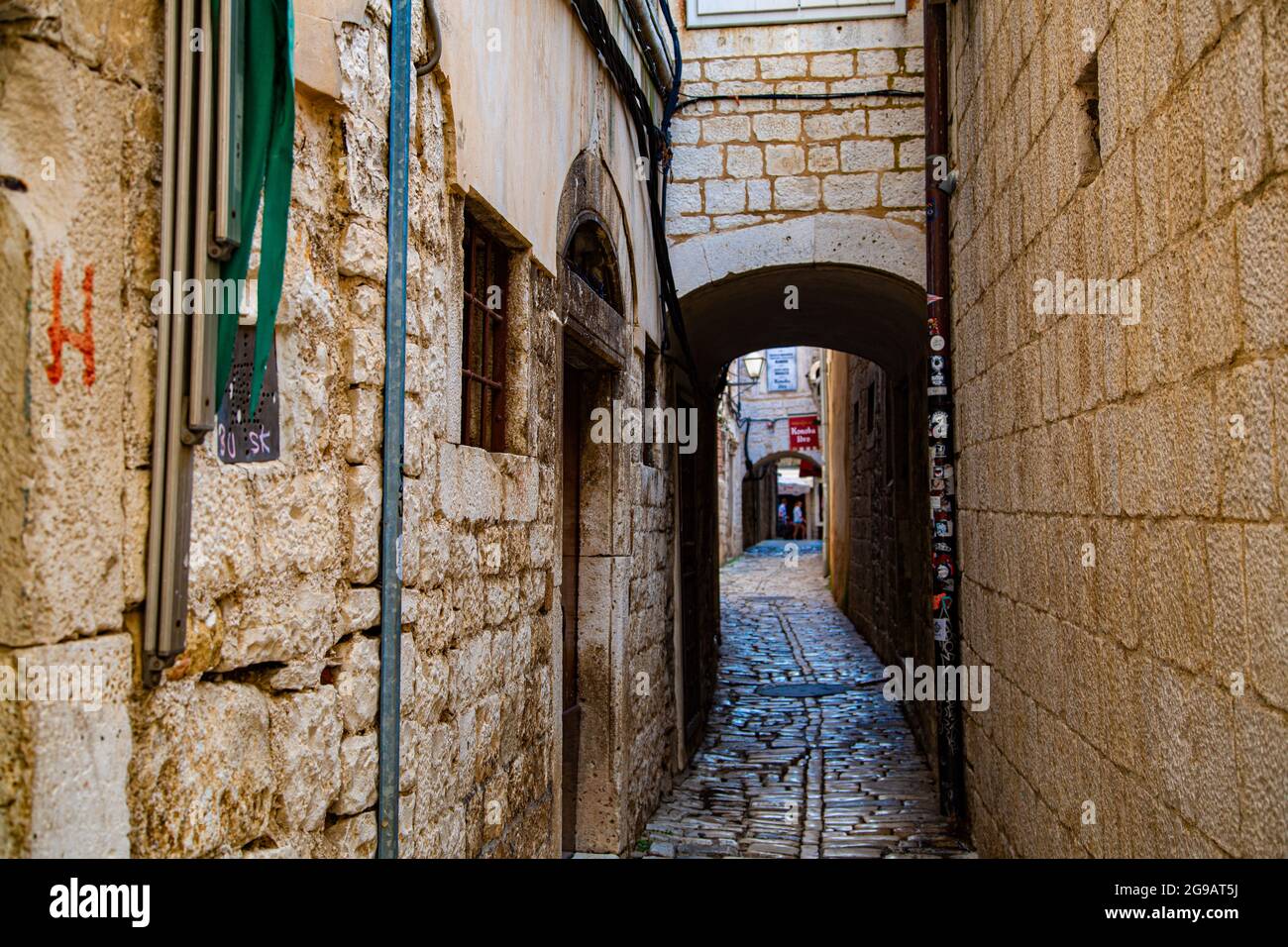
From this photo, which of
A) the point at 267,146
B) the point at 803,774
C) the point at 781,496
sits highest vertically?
the point at 781,496

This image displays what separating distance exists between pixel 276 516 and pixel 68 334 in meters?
0.58

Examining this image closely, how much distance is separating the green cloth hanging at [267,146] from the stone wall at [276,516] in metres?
0.16

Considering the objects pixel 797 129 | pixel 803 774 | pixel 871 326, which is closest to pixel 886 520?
pixel 871 326

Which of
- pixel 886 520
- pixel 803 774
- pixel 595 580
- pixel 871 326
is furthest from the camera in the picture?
pixel 886 520

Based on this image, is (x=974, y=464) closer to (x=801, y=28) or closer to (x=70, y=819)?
(x=801, y=28)

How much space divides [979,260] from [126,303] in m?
4.05

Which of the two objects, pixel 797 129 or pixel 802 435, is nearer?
pixel 797 129

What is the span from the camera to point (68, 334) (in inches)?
58.1

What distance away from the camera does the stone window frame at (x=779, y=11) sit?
6383 mm

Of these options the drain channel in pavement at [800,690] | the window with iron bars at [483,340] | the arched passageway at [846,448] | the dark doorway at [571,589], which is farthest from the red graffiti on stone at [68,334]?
the drain channel in pavement at [800,690]

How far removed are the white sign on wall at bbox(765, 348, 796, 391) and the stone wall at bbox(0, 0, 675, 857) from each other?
2376 cm

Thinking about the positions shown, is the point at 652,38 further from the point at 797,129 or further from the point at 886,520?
the point at 886,520

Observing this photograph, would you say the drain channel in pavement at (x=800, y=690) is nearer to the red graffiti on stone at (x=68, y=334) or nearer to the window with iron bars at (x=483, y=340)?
the window with iron bars at (x=483, y=340)

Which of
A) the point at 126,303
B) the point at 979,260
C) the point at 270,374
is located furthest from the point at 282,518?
the point at 979,260
